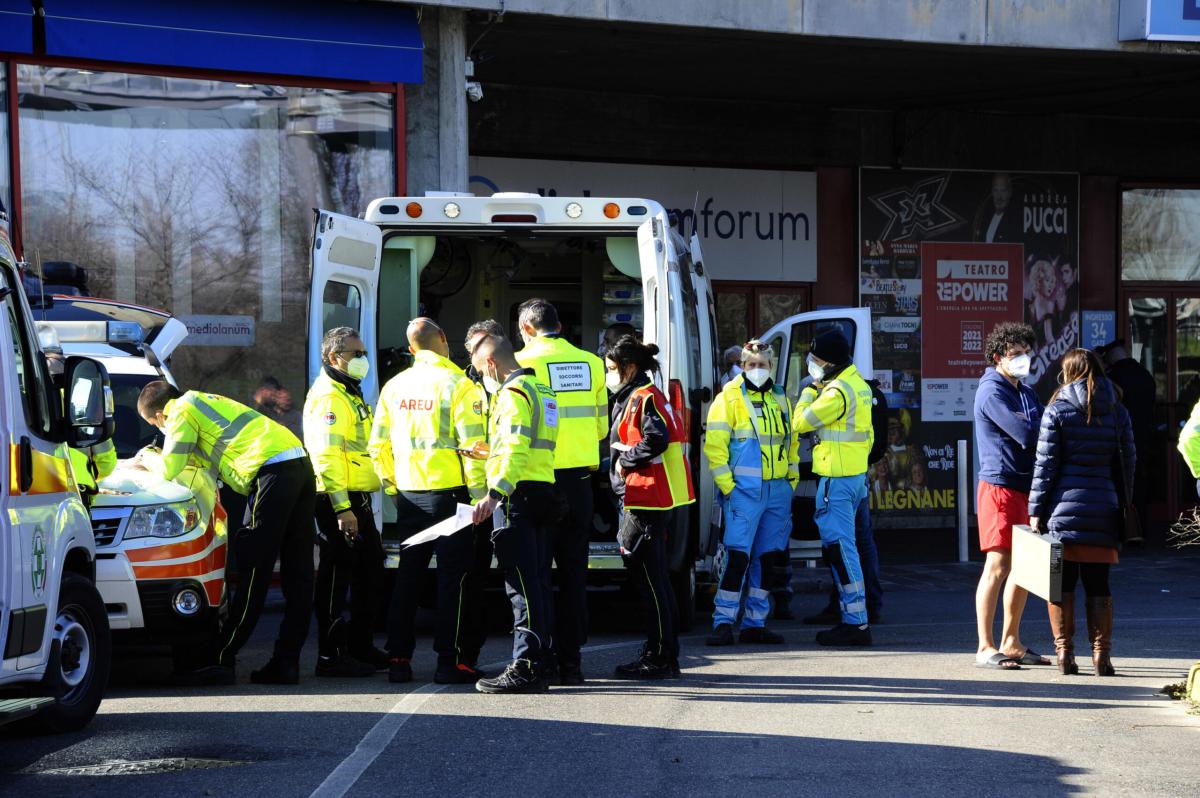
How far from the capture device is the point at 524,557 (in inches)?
313

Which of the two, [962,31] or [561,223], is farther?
[962,31]

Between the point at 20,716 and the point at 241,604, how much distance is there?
7.35 feet

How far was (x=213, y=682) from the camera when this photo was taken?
827cm

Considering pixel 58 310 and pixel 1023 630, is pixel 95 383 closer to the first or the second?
pixel 58 310

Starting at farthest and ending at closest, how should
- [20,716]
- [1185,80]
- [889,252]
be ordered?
[889,252] → [1185,80] → [20,716]

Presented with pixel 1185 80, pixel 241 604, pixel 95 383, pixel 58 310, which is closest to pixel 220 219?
pixel 58 310

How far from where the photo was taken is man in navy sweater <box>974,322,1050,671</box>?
887 centimetres

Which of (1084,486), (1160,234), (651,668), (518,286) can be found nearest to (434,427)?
(651,668)

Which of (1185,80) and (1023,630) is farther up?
(1185,80)

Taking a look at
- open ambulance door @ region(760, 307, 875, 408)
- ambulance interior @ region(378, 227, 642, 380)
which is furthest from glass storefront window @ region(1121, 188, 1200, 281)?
ambulance interior @ region(378, 227, 642, 380)

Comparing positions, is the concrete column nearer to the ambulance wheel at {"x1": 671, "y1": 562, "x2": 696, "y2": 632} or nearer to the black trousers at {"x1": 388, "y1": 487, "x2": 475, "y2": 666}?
the ambulance wheel at {"x1": 671, "y1": 562, "x2": 696, "y2": 632}

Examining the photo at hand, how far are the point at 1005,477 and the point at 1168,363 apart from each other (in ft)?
37.2

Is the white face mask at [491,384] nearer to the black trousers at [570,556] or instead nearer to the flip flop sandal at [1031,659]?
the black trousers at [570,556]

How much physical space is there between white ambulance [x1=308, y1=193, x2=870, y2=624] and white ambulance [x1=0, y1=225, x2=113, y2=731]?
2907 mm
